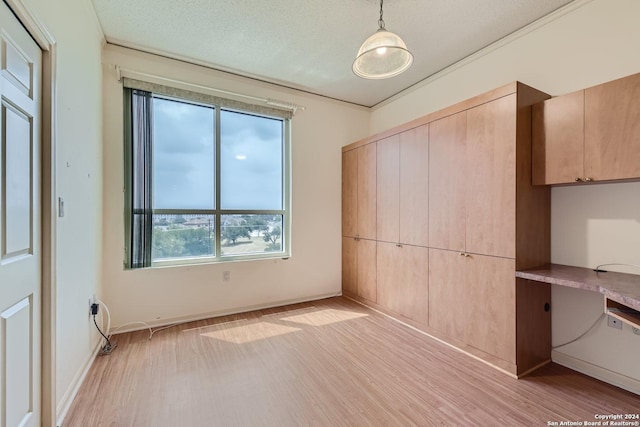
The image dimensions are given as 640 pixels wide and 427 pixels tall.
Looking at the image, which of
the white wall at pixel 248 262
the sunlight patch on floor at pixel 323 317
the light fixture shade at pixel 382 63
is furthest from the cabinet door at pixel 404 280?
the light fixture shade at pixel 382 63

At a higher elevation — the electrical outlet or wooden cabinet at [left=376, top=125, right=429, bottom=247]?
wooden cabinet at [left=376, top=125, right=429, bottom=247]

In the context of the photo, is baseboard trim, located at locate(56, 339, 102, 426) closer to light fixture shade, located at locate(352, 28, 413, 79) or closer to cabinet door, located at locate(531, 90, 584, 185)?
light fixture shade, located at locate(352, 28, 413, 79)

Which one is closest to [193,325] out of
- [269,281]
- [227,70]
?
[269,281]

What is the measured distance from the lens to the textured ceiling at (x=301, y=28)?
221 cm

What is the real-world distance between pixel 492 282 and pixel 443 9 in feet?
7.55

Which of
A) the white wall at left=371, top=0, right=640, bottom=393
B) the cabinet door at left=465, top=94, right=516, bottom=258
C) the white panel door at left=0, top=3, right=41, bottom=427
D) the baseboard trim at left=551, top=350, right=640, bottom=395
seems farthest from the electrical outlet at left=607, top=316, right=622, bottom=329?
the white panel door at left=0, top=3, right=41, bottom=427

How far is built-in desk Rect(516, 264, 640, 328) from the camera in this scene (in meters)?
1.53

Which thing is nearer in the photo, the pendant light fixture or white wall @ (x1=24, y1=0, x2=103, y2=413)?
white wall @ (x1=24, y1=0, x2=103, y2=413)

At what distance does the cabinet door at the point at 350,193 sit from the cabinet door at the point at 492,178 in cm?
166

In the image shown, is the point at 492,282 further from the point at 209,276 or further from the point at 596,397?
the point at 209,276

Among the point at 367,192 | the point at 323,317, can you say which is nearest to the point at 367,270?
the point at 323,317

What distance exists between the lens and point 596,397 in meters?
1.84

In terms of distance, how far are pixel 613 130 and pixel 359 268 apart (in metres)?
2.78

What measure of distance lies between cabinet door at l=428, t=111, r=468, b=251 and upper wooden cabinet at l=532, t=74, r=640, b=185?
0.54m
